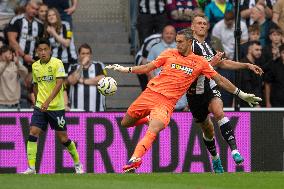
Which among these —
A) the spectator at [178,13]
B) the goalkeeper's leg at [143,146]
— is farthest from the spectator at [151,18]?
the goalkeeper's leg at [143,146]

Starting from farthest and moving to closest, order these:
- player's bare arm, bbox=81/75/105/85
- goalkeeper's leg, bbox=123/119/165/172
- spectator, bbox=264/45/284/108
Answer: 1. spectator, bbox=264/45/284/108
2. player's bare arm, bbox=81/75/105/85
3. goalkeeper's leg, bbox=123/119/165/172

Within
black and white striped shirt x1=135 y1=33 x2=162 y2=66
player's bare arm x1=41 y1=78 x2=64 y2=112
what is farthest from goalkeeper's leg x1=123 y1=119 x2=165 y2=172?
black and white striped shirt x1=135 y1=33 x2=162 y2=66

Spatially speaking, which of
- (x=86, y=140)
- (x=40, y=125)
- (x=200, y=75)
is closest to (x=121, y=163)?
(x=86, y=140)

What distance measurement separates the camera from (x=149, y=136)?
14.5 meters

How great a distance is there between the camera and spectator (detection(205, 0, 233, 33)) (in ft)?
68.8

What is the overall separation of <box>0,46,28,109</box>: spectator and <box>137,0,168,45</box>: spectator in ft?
9.04

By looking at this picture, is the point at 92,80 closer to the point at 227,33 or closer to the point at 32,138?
the point at 32,138

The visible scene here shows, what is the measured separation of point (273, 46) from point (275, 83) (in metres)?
0.75

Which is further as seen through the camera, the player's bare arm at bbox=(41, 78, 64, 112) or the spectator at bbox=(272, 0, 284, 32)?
the spectator at bbox=(272, 0, 284, 32)

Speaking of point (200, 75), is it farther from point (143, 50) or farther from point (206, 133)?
point (143, 50)

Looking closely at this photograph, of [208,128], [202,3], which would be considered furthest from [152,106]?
[202,3]

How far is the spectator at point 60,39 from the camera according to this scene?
64.9ft

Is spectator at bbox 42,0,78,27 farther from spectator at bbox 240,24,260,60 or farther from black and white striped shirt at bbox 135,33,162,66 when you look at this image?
spectator at bbox 240,24,260,60

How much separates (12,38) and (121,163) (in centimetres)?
306
